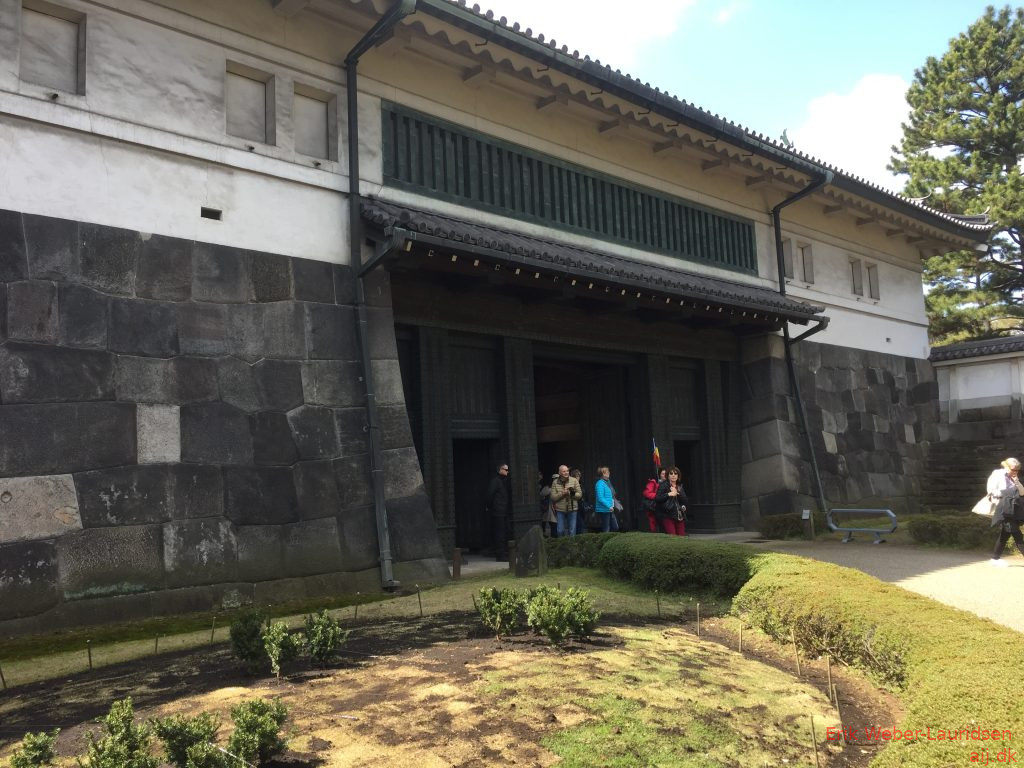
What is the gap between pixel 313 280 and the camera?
413 inches

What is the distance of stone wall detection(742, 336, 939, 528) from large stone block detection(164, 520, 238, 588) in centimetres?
1204

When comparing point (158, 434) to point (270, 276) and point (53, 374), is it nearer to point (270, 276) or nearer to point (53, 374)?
point (53, 374)

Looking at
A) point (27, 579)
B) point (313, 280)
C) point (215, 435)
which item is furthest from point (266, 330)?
point (27, 579)

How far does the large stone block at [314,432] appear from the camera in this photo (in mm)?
A: 9891

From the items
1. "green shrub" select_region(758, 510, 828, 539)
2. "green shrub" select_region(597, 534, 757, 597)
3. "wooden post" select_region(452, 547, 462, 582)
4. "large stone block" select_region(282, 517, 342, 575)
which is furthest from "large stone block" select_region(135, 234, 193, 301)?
"green shrub" select_region(758, 510, 828, 539)

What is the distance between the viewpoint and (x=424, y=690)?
5074mm

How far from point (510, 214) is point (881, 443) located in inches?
515

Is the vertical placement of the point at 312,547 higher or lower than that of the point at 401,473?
lower

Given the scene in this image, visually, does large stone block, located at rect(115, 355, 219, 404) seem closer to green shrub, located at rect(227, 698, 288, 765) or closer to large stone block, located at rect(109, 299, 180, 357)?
large stone block, located at rect(109, 299, 180, 357)

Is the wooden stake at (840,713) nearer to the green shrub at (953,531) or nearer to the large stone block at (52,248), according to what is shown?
the large stone block at (52,248)

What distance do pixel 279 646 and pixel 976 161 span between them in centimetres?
3267

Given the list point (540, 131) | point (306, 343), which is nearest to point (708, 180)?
point (540, 131)

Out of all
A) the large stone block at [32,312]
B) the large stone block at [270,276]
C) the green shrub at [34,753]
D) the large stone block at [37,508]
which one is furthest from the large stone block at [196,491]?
the green shrub at [34,753]

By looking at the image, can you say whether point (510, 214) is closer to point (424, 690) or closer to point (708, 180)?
point (708, 180)
